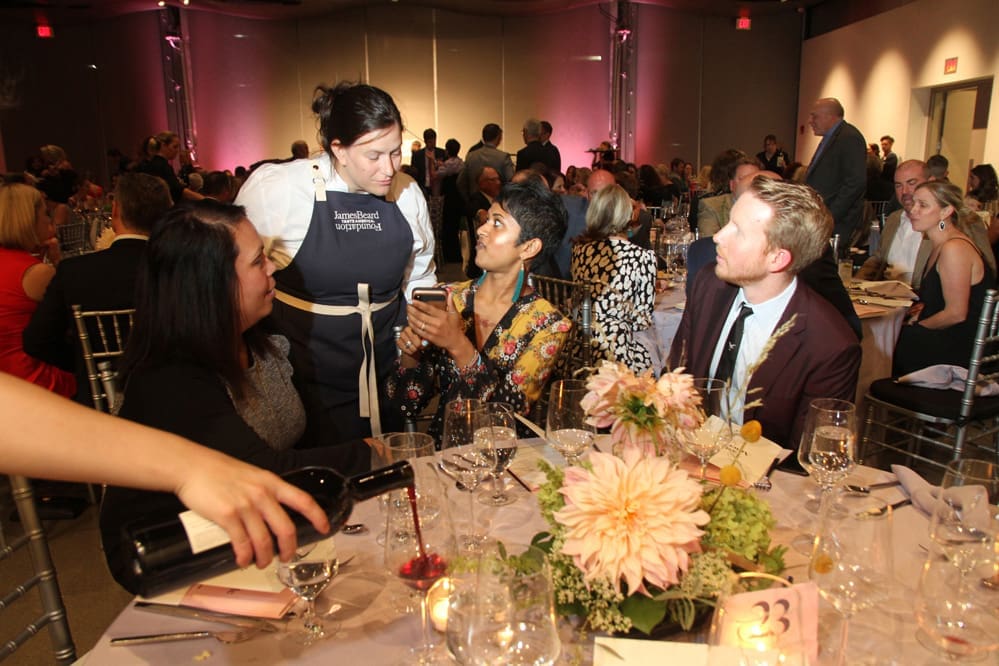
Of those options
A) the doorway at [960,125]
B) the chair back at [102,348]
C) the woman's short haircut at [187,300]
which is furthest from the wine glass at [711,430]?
the doorway at [960,125]

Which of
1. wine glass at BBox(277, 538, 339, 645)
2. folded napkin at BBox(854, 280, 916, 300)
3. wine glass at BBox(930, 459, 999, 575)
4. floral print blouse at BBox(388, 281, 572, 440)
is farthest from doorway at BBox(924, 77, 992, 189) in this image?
wine glass at BBox(277, 538, 339, 645)

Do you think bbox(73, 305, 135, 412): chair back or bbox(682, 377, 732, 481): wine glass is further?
bbox(73, 305, 135, 412): chair back

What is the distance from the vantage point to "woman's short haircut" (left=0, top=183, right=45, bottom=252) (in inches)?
134

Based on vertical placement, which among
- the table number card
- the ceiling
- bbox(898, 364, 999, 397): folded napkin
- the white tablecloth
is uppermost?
the ceiling

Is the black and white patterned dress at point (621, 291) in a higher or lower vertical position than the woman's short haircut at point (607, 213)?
lower

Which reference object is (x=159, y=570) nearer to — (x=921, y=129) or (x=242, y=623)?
(x=242, y=623)

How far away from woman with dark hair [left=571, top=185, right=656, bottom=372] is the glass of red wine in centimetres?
257

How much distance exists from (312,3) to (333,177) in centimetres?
1131

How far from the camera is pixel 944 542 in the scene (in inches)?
45.4

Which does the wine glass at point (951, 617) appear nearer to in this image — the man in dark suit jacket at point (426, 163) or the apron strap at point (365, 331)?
the apron strap at point (365, 331)

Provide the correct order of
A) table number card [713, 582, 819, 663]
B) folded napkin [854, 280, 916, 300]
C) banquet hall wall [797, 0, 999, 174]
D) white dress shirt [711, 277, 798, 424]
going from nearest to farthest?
table number card [713, 582, 819, 663] < white dress shirt [711, 277, 798, 424] < folded napkin [854, 280, 916, 300] < banquet hall wall [797, 0, 999, 174]

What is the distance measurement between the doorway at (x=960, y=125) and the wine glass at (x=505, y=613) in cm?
1078

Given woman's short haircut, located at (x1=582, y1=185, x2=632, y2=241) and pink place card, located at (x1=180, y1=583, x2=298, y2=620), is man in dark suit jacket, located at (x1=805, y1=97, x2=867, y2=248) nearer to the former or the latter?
woman's short haircut, located at (x1=582, y1=185, x2=632, y2=241)

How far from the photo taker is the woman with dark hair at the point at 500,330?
7.59ft
